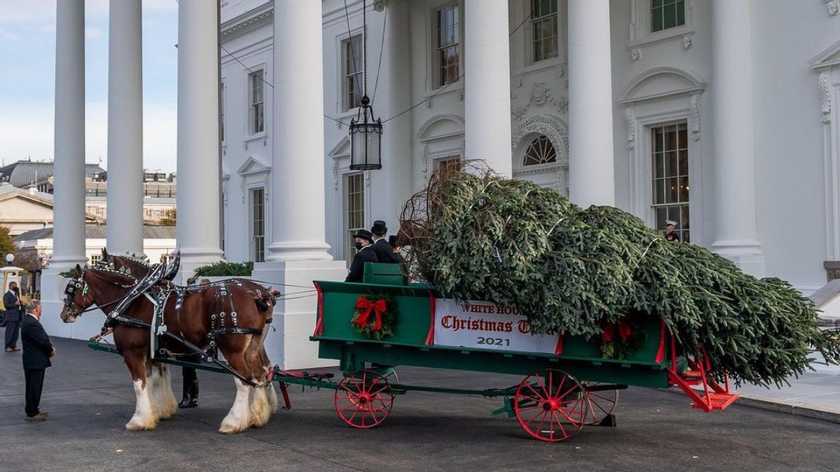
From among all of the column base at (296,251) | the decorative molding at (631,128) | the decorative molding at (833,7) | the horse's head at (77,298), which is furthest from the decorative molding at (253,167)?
the horse's head at (77,298)

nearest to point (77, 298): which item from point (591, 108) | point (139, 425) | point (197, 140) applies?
point (139, 425)

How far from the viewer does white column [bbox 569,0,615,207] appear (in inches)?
610

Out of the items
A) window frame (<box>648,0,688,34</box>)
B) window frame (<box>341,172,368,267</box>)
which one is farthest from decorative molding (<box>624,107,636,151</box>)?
window frame (<box>341,172,368,267</box>)

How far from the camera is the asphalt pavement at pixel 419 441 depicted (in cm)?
800

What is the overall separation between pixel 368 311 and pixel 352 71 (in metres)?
16.6

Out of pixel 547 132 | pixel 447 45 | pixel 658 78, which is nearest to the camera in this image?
pixel 658 78

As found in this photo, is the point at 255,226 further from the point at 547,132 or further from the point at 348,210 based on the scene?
the point at 547,132

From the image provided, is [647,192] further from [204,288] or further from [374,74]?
[204,288]

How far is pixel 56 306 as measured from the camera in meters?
22.6

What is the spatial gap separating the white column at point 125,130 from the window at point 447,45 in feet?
22.2

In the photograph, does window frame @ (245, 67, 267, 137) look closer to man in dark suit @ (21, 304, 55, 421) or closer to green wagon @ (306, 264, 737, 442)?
man in dark suit @ (21, 304, 55, 421)

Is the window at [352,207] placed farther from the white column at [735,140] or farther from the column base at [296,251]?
the white column at [735,140]

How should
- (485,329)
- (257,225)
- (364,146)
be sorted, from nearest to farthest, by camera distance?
(485,329) → (364,146) → (257,225)

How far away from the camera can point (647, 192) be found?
18.2 metres
